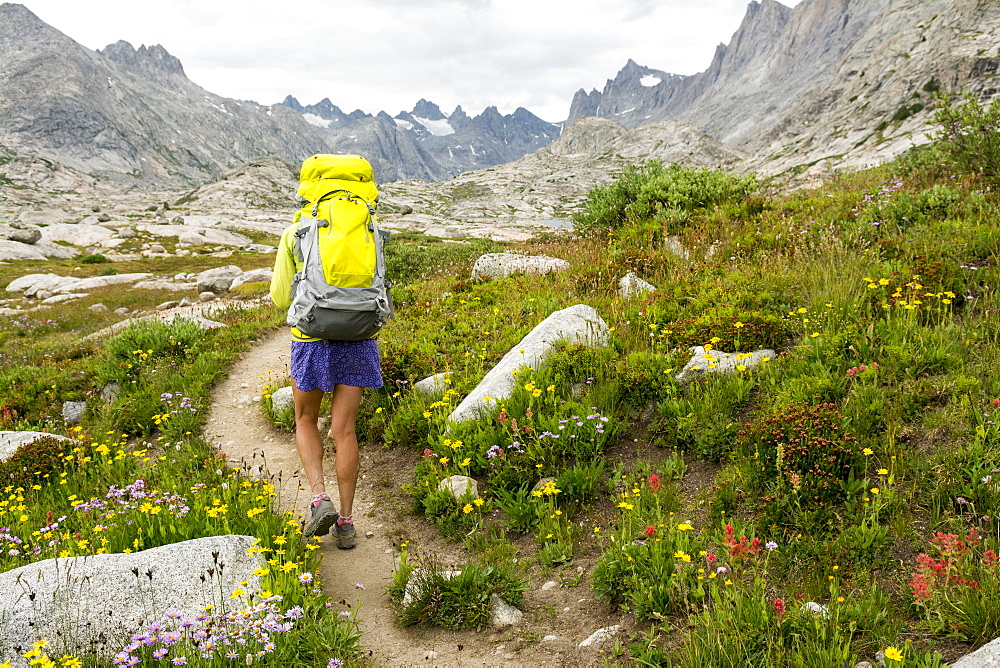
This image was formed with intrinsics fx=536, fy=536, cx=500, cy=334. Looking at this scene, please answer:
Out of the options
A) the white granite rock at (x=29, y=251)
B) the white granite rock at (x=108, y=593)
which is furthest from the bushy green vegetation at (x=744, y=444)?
the white granite rock at (x=29, y=251)

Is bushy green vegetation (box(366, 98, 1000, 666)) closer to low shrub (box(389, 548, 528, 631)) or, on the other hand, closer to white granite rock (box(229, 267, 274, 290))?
low shrub (box(389, 548, 528, 631))

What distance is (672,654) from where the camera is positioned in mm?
3266

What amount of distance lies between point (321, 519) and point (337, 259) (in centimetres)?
246

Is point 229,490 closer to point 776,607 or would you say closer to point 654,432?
point 654,432

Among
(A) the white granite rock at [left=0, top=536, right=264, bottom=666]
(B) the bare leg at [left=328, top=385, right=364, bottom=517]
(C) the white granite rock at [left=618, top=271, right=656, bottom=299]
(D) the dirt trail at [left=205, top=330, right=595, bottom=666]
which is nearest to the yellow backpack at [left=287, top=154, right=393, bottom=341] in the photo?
(B) the bare leg at [left=328, top=385, right=364, bottom=517]

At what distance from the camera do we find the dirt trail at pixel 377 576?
3842 millimetres

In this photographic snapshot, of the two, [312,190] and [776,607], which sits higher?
[312,190]

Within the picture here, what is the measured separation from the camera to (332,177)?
17.1 feet

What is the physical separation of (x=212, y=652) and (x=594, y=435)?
3.79 m

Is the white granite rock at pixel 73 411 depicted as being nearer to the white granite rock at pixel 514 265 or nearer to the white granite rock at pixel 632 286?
the white granite rock at pixel 514 265

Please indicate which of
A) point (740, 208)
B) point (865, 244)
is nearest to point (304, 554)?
point (865, 244)

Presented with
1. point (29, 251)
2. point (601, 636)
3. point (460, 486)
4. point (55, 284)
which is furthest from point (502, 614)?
point (29, 251)

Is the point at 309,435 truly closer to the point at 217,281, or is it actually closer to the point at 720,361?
the point at 720,361

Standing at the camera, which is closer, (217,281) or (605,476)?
(605,476)
